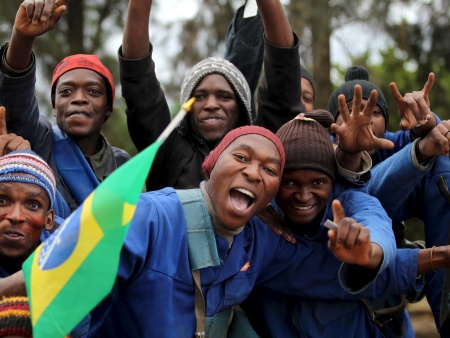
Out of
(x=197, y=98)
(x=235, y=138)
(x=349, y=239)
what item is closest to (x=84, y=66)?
(x=197, y=98)

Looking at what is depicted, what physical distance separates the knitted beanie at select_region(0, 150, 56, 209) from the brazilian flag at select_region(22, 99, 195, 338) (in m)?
0.77

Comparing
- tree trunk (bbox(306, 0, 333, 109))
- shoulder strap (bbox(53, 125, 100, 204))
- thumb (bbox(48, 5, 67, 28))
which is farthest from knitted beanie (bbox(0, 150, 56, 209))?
tree trunk (bbox(306, 0, 333, 109))

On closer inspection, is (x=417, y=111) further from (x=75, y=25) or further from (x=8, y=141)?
(x=75, y=25)

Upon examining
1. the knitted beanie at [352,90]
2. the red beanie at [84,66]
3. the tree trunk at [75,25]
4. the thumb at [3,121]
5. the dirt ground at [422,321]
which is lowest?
the dirt ground at [422,321]

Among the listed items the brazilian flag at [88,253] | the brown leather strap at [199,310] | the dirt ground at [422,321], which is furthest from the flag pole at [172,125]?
the dirt ground at [422,321]

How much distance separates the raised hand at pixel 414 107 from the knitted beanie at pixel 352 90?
0.69 meters

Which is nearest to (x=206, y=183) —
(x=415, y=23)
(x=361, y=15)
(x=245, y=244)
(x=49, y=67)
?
(x=245, y=244)

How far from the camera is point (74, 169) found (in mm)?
3980

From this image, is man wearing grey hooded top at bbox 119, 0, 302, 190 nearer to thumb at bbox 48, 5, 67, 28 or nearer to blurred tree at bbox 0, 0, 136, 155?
thumb at bbox 48, 5, 67, 28

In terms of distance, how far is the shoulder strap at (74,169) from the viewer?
395cm

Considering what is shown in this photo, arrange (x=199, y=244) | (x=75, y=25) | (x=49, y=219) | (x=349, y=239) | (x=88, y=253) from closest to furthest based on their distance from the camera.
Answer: (x=88, y=253), (x=349, y=239), (x=199, y=244), (x=49, y=219), (x=75, y=25)

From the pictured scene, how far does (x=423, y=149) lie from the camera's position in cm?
361

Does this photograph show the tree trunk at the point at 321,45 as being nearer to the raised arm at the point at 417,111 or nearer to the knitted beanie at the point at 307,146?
the raised arm at the point at 417,111

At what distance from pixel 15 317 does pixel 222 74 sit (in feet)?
6.02
